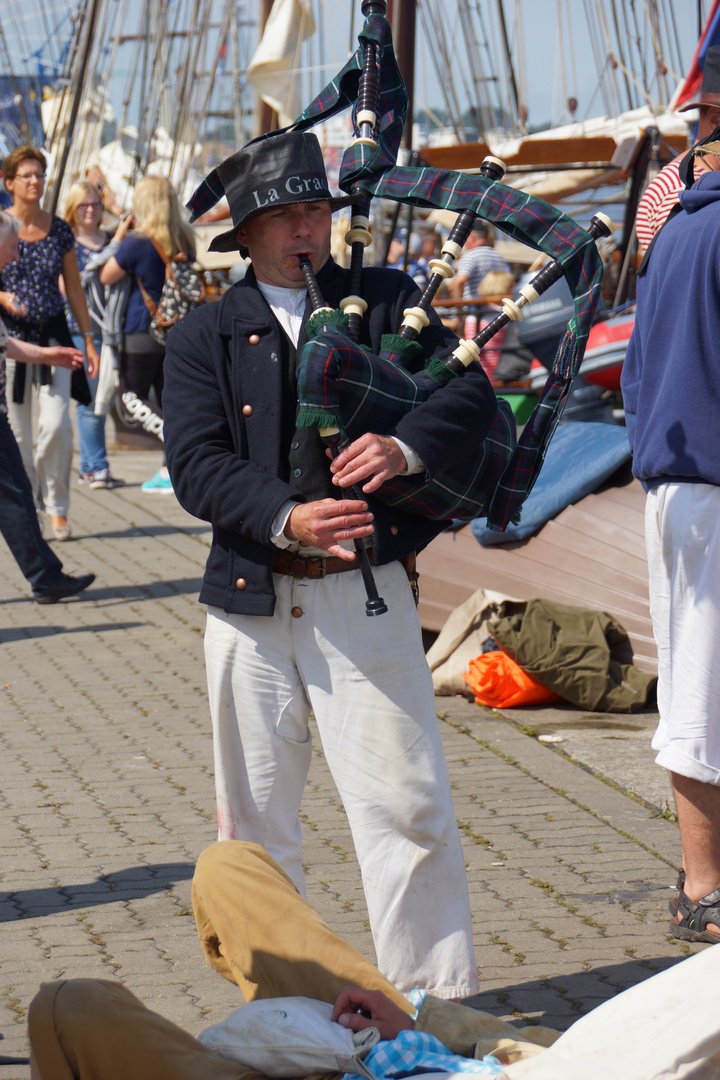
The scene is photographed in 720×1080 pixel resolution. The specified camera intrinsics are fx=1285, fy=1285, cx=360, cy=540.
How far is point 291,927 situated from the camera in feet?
8.09

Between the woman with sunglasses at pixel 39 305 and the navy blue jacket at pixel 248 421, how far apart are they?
17.5ft

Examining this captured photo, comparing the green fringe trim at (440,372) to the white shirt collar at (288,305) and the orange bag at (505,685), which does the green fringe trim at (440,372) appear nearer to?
the white shirt collar at (288,305)

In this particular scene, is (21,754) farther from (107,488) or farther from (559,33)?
(559,33)

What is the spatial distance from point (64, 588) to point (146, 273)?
3.82 m

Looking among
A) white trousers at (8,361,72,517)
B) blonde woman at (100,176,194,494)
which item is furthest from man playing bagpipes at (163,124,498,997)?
blonde woman at (100,176,194,494)

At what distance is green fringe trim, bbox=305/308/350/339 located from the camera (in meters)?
2.75

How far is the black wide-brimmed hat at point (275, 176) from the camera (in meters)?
2.83

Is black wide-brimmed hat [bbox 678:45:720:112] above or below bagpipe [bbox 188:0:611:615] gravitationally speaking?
above

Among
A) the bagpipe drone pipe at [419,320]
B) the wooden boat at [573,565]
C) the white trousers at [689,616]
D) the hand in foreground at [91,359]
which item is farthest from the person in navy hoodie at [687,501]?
the hand in foreground at [91,359]

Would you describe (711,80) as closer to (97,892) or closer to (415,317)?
(415,317)

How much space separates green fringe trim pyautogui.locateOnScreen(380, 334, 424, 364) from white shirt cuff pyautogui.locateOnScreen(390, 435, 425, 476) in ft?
0.76

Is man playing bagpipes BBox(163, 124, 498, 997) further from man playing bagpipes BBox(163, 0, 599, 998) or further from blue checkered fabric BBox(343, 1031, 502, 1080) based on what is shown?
blue checkered fabric BBox(343, 1031, 502, 1080)

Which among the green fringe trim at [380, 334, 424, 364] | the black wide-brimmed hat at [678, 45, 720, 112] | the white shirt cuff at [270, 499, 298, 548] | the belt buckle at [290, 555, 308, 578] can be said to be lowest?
the belt buckle at [290, 555, 308, 578]

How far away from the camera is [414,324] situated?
2.88m
